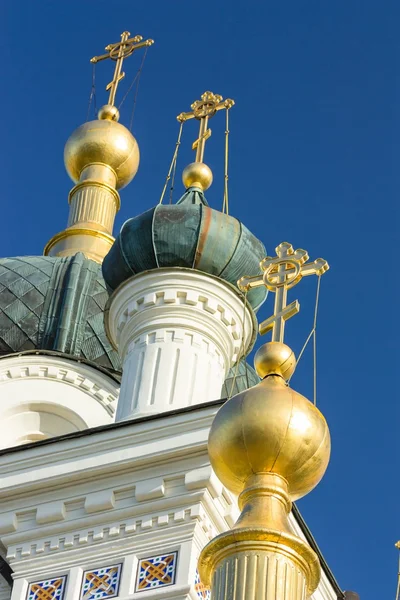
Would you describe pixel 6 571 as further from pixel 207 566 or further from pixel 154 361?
pixel 207 566

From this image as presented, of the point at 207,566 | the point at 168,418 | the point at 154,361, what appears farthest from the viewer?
the point at 154,361

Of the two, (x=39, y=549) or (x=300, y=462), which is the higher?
(x=39, y=549)

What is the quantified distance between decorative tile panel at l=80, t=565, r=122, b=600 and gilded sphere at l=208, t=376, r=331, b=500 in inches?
76.9

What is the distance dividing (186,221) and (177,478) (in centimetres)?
232

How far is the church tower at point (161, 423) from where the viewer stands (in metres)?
7.59

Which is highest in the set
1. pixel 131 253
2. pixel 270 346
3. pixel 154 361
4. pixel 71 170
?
pixel 71 170

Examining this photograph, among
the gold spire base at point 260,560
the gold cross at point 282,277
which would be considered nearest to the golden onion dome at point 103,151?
the gold cross at point 282,277

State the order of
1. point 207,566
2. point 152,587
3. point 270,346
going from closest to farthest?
point 207,566 → point 270,346 → point 152,587

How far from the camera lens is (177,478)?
9836mm

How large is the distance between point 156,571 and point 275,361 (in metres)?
1.89

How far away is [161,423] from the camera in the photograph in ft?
32.9

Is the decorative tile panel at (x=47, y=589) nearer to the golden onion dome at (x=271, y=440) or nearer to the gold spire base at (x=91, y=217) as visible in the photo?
the golden onion dome at (x=271, y=440)

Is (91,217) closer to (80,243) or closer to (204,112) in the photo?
(80,243)

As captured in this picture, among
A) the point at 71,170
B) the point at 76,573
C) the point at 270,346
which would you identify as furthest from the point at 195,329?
the point at 71,170
